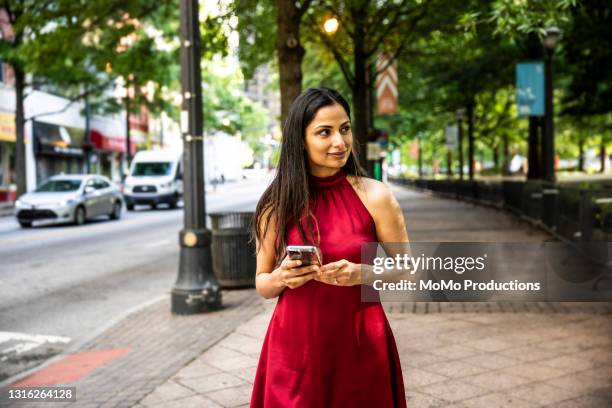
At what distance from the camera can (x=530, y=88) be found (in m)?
17.1

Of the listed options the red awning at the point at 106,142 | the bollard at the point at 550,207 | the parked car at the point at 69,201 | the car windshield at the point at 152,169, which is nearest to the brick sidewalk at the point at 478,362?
the bollard at the point at 550,207

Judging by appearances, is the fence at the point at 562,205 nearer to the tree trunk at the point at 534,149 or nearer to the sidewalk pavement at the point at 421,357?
the sidewalk pavement at the point at 421,357

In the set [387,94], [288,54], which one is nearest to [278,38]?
[288,54]

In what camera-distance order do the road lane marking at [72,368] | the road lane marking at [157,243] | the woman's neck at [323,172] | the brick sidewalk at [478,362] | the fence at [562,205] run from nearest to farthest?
the woman's neck at [323,172], the brick sidewalk at [478,362], the road lane marking at [72,368], the fence at [562,205], the road lane marking at [157,243]

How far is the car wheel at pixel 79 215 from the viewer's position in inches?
866

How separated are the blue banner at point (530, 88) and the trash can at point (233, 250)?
32.3 feet

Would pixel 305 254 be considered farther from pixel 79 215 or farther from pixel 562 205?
pixel 79 215

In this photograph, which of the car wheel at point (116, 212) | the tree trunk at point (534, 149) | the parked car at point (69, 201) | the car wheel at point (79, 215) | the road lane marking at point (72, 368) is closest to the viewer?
the road lane marking at point (72, 368)

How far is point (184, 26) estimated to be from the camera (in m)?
8.06

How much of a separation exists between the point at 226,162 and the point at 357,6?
232ft

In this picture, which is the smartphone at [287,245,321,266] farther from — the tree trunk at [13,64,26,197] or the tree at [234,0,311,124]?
the tree trunk at [13,64,26,197]

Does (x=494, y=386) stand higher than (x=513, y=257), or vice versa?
(x=513, y=257)

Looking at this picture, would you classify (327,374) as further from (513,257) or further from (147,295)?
(147,295)

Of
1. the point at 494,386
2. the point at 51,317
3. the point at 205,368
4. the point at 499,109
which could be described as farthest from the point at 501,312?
the point at 499,109
